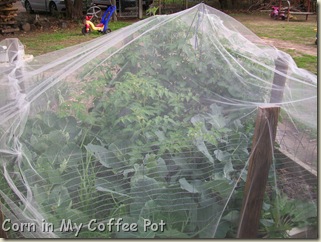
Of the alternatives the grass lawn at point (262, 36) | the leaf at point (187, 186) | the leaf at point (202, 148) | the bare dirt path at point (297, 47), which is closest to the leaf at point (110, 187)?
the leaf at point (187, 186)

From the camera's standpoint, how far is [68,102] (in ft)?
8.23

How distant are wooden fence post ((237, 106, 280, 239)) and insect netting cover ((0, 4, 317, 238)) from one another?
5cm

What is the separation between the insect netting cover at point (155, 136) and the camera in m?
1.96

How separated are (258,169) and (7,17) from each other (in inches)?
412

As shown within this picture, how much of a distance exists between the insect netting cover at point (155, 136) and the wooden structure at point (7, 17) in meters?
8.60

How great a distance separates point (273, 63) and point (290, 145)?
56cm

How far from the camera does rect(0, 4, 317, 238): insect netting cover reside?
196 centimetres

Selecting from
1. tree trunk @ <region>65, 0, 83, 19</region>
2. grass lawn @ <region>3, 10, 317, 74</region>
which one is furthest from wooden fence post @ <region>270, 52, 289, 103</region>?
tree trunk @ <region>65, 0, 83, 19</region>

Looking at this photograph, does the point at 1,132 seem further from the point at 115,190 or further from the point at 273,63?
the point at 273,63

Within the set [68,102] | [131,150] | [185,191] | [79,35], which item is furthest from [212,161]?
[79,35]

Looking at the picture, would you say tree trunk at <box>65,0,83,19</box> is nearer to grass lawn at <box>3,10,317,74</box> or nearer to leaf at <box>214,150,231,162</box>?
grass lawn at <box>3,10,317,74</box>

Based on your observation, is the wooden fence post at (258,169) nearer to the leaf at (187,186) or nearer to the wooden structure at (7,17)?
the leaf at (187,186)

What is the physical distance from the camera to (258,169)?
178 cm

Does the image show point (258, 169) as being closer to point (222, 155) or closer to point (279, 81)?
point (222, 155)
